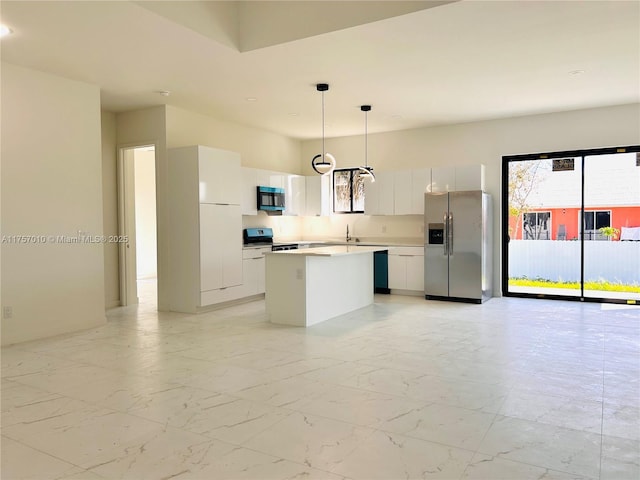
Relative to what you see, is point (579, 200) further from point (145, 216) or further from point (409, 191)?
point (145, 216)

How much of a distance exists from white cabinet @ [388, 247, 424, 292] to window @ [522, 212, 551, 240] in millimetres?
1702

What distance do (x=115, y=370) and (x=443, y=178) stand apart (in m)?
5.72

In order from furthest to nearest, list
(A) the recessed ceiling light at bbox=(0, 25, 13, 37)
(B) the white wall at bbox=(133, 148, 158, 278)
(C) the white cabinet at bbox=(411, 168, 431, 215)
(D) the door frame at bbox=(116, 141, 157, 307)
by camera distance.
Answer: (B) the white wall at bbox=(133, 148, 158, 278) < (C) the white cabinet at bbox=(411, 168, 431, 215) < (D) the door frame at bbox=(116, 141, 157, 307) < (A) the recessed ceiling light at bbox=(0, 25, 13, 37)

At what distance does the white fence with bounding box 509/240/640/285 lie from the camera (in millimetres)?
7094

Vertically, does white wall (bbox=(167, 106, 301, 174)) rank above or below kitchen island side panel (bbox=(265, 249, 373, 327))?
above

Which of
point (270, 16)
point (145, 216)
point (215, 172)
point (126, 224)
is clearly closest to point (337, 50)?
point (270, 16)

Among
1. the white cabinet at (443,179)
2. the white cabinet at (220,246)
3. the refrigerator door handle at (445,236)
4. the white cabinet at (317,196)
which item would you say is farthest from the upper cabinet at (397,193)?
the white cabinet at (220,246)

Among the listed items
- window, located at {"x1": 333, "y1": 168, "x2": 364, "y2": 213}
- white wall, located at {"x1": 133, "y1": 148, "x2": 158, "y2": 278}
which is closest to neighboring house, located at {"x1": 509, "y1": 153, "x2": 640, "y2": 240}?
window, located at {"x1": 333, "y1": 168, "x2": 364, "y2": 213}

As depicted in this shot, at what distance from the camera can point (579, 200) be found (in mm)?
7395

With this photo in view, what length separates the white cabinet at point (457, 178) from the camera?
24.9ft

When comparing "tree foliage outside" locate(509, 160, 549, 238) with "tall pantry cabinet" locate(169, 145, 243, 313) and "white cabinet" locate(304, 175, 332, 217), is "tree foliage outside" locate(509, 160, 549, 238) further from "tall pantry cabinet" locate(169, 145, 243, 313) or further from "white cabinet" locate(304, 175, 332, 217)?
"tall pantry cabinet" locate(169, 145, 243, 313)

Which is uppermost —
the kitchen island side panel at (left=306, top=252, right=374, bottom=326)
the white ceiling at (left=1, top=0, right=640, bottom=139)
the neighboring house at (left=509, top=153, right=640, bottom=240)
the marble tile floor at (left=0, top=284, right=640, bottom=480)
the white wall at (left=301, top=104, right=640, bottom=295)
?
the white ceiling at (left=1, top=0, right=640, bottom=139)

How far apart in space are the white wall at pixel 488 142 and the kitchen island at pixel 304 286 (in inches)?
109

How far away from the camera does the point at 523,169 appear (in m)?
7.80
